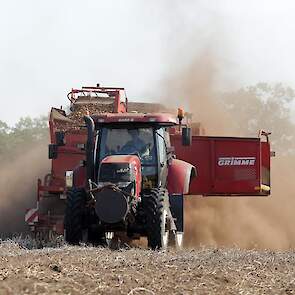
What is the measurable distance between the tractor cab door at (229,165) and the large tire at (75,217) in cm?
307

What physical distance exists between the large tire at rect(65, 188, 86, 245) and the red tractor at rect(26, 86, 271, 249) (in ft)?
0.05

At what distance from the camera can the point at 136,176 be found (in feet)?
36.2

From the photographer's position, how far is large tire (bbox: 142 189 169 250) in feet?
34.4

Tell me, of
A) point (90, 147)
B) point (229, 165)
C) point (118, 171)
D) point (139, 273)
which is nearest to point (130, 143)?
point (90, 147)

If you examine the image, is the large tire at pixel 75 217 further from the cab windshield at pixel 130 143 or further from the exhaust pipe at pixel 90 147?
the cab windshield at pixel 130 143

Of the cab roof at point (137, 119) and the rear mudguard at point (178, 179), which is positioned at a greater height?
the cab roof at point (137, 119)

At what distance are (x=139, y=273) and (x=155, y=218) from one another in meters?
3.47

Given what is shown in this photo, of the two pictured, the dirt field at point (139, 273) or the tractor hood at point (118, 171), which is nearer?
the dirt field at point (139, 273)

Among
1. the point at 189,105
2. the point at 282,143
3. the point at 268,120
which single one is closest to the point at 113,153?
the point at 189,105

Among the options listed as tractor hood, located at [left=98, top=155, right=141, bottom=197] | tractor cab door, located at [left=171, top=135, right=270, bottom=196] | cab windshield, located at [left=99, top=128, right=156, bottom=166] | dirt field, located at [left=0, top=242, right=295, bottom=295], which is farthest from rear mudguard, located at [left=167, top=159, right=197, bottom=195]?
dirt field, located at [left=0, top=242, right=295, bottom=295]

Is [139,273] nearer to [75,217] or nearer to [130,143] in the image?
Result: [75,217]

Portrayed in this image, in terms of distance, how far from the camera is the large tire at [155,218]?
34.4 feet

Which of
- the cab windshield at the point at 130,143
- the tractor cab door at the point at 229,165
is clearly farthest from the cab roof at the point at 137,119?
the tractor cab door at the point at 229,165

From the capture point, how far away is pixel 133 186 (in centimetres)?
1080
